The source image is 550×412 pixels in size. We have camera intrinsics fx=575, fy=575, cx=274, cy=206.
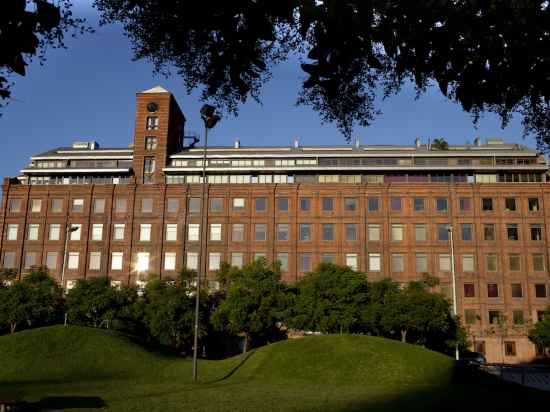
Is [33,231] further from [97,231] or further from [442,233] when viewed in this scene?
[442,233]

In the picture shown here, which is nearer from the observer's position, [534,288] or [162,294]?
[162,294]

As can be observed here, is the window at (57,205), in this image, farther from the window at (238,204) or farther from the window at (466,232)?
the window at (466,232)

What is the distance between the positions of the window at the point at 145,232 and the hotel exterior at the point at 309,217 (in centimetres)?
13

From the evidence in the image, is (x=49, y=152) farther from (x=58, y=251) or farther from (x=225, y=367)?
(x=225, y=367)

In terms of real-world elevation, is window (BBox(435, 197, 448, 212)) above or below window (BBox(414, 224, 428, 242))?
above

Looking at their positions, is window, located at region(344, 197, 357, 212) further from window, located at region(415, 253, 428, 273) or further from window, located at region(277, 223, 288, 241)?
window, located at region(415, 253, 428, 273)

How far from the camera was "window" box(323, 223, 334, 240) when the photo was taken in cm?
7356

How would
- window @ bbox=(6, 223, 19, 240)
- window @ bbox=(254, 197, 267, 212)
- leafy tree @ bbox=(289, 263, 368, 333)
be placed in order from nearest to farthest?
leafy tree @ bbox=(289, 263, 368, 333)
window @ bbox=(254, 197, 267, 212)
window @ bbox=(6, 223, 19, 240)

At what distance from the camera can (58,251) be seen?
2958 inches

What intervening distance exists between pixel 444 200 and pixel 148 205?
3858 cm

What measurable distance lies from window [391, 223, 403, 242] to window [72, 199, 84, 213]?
4096cm

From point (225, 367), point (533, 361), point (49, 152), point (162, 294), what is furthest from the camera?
point (49, 152)

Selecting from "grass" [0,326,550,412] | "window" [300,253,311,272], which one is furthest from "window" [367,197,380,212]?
"grass" [0,326,550,412]

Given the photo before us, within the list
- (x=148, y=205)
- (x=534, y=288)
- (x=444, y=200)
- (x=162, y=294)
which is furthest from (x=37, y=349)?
(x=534, y=288)
